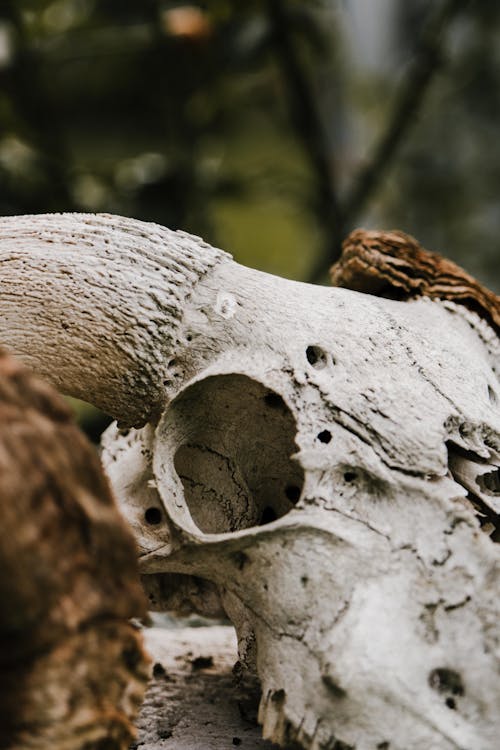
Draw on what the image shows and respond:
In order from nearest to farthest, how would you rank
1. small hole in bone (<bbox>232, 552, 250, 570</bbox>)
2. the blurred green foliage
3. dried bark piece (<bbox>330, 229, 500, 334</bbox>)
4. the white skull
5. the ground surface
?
1. the white skull
2. small hole in bone (<bbox>232, 552, 250, 570</bbox>)
3. the ground surface
4. dried bark piece (<bbox>330, 229, 500, 334</bbox>)
5. the blurred green foliage

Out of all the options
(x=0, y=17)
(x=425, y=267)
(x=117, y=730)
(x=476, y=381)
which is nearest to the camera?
(x=117, y=730)

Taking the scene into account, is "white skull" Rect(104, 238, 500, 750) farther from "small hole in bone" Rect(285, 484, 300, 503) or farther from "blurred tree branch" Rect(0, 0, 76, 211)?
"blurred tree branch" Rect(0, 0, 76, 211)

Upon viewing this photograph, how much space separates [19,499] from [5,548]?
0.04 meters

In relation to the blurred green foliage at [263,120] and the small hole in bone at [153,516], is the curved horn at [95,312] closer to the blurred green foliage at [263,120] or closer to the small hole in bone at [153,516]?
the small hole in bone at [153,516]

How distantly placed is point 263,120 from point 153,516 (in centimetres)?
430

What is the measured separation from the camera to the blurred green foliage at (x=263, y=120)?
3412 millimetres

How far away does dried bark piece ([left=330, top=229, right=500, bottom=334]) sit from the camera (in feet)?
4.20

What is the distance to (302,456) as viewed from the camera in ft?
3.21

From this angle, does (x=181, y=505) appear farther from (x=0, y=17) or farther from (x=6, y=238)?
(x=0, y=17)

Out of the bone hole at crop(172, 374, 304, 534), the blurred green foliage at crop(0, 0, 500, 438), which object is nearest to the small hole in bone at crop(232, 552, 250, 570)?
the bone hole at crop(172, 374, 304, 534)

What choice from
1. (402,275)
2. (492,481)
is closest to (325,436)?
(492,481)

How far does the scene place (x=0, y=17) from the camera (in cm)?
358

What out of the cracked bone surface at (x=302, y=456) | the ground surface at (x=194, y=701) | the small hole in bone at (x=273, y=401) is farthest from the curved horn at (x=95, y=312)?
the ground surface at (x=194, y=701)

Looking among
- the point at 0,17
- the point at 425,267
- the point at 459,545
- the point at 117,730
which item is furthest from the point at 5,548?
the point at 0,17
